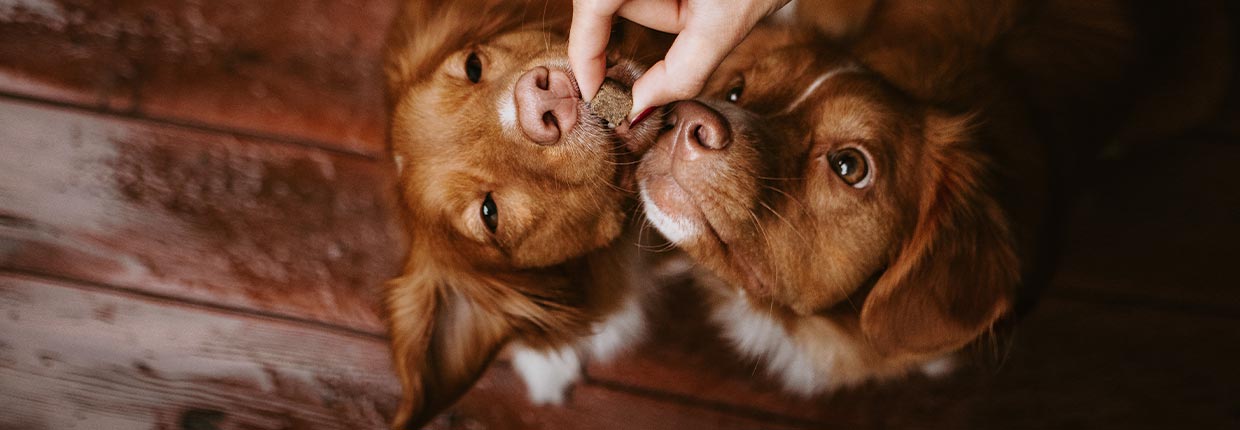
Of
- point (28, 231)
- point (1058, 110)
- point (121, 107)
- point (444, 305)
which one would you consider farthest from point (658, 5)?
point (28, 231)

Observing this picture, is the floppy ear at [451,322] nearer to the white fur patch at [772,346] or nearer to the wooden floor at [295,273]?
the wooden floor at [295,273]

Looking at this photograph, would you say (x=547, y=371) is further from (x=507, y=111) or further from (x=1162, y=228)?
(x=1162, y=228)

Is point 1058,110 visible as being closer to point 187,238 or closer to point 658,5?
point 658,5

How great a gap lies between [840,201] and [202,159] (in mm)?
1938

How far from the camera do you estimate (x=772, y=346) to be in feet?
7.23

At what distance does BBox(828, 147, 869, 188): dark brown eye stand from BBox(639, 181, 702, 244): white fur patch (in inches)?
12.9

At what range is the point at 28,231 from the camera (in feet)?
8.01

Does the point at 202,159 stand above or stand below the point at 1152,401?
above

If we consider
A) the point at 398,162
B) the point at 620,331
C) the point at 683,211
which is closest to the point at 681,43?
the point at 683,211

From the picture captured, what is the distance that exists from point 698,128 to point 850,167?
36 centimetres

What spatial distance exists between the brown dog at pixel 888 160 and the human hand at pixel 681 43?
0.20 metres

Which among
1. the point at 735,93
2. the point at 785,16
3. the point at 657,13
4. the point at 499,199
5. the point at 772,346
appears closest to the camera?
the point at 657,13

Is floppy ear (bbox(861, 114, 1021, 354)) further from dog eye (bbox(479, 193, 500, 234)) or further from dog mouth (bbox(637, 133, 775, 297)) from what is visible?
dog eye (bbox(479, 193, 500, 234))

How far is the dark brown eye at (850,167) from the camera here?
5.36 feet
